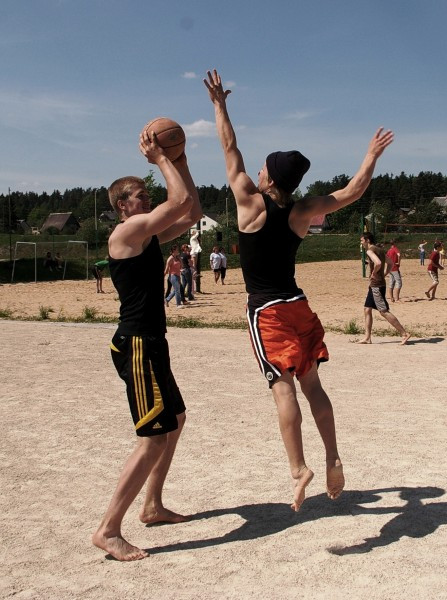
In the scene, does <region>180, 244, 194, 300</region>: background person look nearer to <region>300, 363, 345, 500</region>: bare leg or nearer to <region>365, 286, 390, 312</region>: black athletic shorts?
<region>365, 286, 390, 312</region>: black athletic shorts

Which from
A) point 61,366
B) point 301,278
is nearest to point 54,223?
point 301,278

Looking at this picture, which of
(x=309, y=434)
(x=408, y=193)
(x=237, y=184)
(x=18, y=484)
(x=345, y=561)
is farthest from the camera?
(x=408, y=193)

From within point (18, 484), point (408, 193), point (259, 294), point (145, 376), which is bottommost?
point (18, 484)

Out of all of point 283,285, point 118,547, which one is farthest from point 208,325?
point 118,547

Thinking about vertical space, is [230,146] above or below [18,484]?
above

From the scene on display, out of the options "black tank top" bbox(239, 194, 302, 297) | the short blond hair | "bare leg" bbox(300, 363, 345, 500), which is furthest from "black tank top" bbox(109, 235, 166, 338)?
"bare leg" bbox(300, 363, 345, 500)

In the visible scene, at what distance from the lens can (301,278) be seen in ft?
109

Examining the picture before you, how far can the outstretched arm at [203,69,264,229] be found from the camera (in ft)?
13.4

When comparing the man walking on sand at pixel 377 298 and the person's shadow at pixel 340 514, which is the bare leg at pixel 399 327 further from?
the person's shadow at pixel 340 514

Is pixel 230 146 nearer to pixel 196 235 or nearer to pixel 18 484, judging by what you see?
pixel 18 484

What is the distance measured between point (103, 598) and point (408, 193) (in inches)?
5972

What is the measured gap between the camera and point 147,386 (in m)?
3.79

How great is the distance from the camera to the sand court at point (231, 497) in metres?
3.45

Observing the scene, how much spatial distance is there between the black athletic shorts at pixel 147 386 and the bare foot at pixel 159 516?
2.21ft
